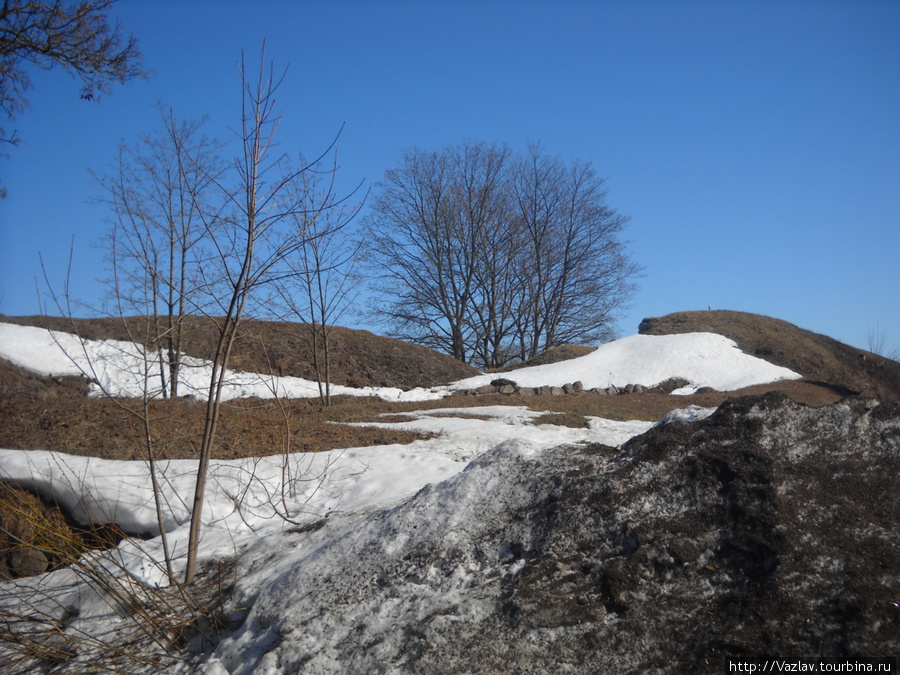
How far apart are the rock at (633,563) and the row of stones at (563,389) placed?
13.8 metres

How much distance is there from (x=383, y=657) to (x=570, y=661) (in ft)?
2.66

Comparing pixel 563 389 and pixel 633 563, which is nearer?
pixel 633 563

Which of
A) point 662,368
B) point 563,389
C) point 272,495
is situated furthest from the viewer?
point 662,368

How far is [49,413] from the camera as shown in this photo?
7.94 meters

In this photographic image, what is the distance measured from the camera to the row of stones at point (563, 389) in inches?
686

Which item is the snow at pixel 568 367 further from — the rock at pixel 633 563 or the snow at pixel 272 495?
the rock at pixel 633 563

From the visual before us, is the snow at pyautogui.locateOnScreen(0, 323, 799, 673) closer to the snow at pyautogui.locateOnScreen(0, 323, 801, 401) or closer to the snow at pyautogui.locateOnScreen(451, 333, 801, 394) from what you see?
the snow at pyautogui.locateOnScreen(0, 323, 801, 401)

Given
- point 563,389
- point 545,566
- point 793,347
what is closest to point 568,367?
point 563,389

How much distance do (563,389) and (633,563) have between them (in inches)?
616

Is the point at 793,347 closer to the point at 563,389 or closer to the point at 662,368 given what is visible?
the point at 662,368

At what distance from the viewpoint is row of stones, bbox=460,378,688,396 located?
17.4m

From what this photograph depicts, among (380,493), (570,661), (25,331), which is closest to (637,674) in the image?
(570,661)

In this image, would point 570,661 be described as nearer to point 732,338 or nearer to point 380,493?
point 380,493

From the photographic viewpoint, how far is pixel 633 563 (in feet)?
8.76
